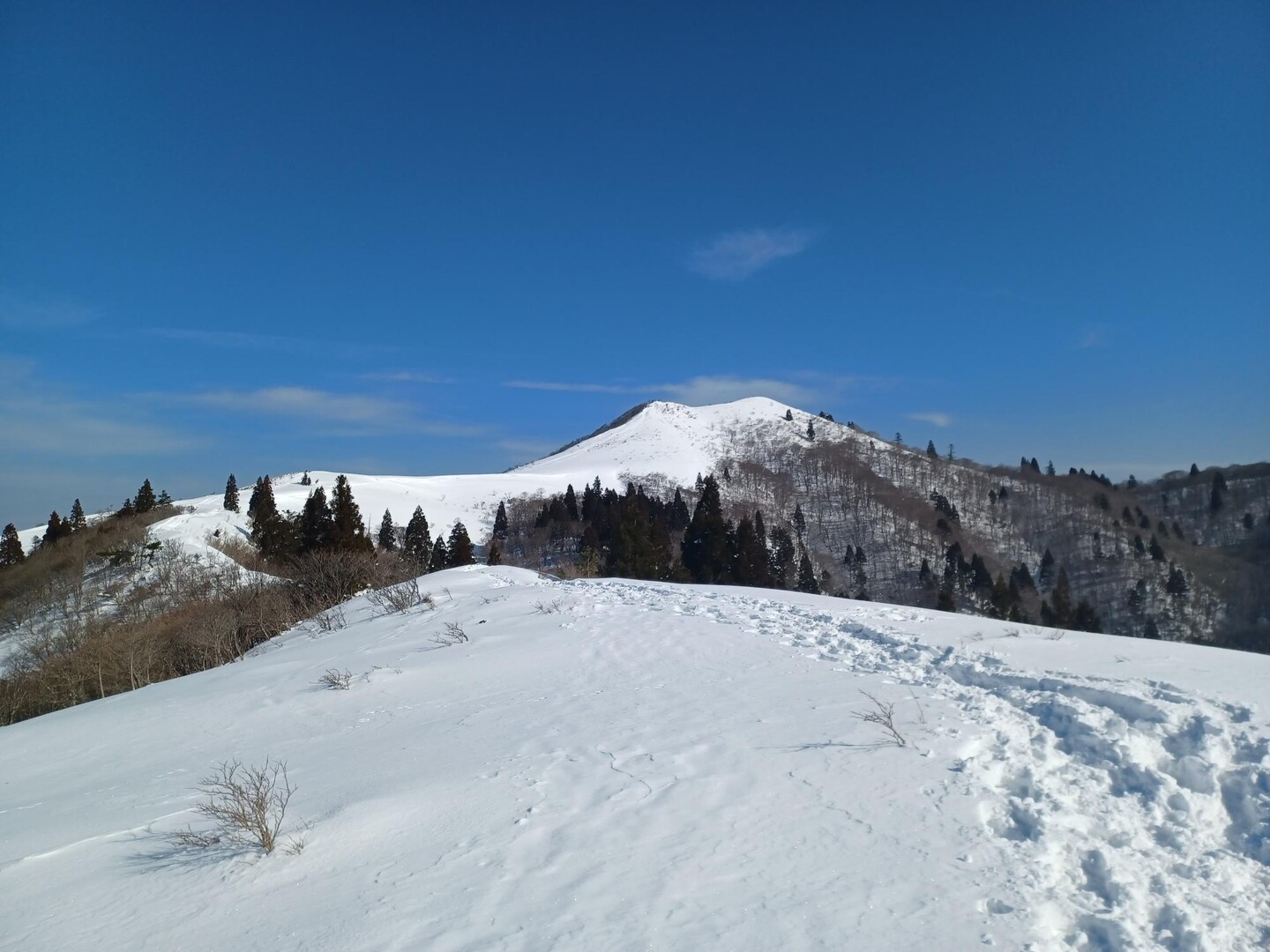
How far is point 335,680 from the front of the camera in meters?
10.1

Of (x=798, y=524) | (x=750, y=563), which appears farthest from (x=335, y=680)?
(x=798, y=524)

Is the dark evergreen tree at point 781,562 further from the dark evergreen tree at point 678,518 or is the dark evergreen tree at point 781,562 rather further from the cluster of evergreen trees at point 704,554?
the dark evergreen tree at point 678,518

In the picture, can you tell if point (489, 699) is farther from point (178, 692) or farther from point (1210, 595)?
point (1210, 595)

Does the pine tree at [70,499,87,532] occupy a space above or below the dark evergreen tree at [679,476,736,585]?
above

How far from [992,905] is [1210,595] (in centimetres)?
9802

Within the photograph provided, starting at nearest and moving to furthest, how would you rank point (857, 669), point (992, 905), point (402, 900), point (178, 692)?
point (992, 905)
point (402, 900)
point (857, 669)
point (178, 692)

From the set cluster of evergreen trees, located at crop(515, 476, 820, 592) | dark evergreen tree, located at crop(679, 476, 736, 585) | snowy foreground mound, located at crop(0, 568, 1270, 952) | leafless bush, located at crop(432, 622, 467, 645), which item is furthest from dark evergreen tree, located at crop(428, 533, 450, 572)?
snowy foreground mound, located at crop(0, 568, 1270, 952)

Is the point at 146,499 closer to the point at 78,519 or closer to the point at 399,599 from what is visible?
the point at 78,519

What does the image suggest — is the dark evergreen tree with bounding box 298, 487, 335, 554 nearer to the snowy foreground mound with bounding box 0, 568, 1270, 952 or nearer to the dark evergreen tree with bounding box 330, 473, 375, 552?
the dark evergreen tree with bounding box 330, 473, 375, 552

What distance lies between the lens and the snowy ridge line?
339 cm

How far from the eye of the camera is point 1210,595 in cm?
7769

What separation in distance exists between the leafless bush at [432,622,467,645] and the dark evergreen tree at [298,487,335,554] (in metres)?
24.2

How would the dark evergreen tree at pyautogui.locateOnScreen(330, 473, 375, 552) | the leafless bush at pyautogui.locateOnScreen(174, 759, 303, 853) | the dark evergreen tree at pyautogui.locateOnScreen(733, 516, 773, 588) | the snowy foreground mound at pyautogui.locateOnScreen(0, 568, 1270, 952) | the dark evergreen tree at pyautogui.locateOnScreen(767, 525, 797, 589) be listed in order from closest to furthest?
the snowy foreground mound at pyautogui.locateOnScreen(0, 568, 1270, 952), the leafless bush at pyautogui.locateOnScreen(174, 759, 303, 853), the dark evergreen tree at pyautogui.locateOnScreen(330, 473, 375, 552), the dark evergreen tree at pyautogui.locateOnScreen(733, 516, 773, 588), the dark evergreen tree at pyautogui.locateOnScreen(767, 525, 797, 589)

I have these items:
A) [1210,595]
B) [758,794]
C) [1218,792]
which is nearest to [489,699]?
[758,794]
